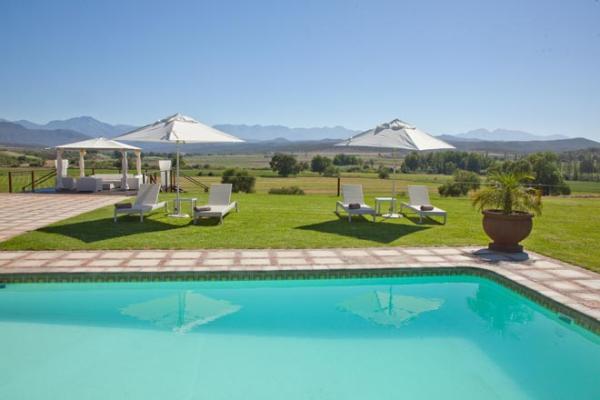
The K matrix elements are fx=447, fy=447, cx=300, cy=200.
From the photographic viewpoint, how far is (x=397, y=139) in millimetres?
9617

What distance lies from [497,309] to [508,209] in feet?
7.07

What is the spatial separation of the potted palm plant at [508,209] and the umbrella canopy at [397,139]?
2409 mm

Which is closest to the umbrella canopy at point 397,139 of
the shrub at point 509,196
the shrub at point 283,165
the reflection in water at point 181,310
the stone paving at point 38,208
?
the shrub at point 509,196

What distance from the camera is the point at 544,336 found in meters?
4.48

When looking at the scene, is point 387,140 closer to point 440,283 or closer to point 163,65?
point 440,283

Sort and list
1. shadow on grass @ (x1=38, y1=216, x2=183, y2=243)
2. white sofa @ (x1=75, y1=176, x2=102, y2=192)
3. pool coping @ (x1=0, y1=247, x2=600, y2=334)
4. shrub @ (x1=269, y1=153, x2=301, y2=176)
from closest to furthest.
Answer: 1. pool coping @ (x1=0, y1=247, x2=600, y2=334)
2. shadow on grass @ (x1=38, y1=216, x2=183, y2=243)
3. white sofa @ (x1=75, y1=176, x2=102, y2=192)
4. shrub @ (x1=269, y1=153, x2=301, y2=176)

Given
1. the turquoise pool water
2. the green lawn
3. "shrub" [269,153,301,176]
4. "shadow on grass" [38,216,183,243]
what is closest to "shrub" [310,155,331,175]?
"shrub" [269,153,301,176]

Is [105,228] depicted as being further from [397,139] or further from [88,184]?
[88,184]

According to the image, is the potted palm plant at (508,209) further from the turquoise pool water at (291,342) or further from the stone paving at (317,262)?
the turquoise pool water at (291,342)

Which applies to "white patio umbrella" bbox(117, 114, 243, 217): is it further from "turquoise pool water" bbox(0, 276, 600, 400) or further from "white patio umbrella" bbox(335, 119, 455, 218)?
"turquoise pool water" bbox(0, 276, 600, 400)

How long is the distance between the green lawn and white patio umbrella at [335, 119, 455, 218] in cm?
164

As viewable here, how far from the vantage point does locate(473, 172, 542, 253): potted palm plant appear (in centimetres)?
668

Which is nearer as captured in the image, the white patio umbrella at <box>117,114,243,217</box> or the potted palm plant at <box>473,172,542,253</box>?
the potted palm plant at <box>473,172,542,253</box>

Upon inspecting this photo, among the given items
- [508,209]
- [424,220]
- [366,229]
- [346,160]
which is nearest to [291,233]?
[366,229]
